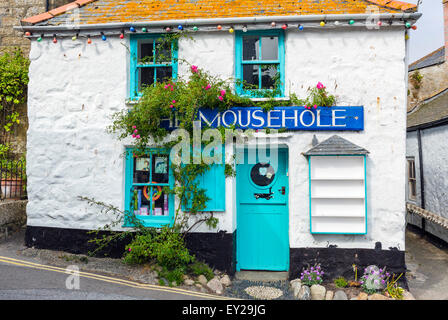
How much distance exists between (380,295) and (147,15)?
6441mm

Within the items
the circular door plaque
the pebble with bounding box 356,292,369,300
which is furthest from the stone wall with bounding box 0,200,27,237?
the pebble with bounding box 356,292,369,300

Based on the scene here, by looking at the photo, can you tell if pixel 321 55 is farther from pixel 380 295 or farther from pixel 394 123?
pixel 380 295

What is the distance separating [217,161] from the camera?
5.82 meters

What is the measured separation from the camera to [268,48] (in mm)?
6113

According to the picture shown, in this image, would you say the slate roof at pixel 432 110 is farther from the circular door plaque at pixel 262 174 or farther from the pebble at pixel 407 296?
the circular door plaque at pixel 262 174

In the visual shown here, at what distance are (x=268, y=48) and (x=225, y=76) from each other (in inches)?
39.6

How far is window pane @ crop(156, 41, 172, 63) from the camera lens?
6.08 metres

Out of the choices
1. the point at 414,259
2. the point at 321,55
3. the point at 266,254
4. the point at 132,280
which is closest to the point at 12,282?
the point at 132,280

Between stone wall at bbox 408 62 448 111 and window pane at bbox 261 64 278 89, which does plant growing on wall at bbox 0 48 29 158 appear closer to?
window pane at bbox 261 64 278 89

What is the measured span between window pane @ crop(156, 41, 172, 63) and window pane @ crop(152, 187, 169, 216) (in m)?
2.45

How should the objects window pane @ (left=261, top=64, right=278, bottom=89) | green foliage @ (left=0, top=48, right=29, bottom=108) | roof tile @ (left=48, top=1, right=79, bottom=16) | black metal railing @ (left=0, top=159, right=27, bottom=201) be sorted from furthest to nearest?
green foliage @ (left=0, top=48, right=29, bottom=108)
black metal railing @ (left=0, top=159, right=27, bottom=201)
roof tile @ (left=48, top=1, right=79, bottom=16)
window pane @ (left=261, top=64, right=278, bottom=89)

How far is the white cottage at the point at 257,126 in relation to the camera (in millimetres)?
5582

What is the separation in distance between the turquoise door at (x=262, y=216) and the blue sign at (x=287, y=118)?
69 centimetres

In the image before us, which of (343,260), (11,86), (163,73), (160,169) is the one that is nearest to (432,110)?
(343,260)
